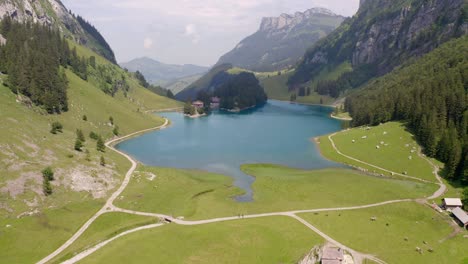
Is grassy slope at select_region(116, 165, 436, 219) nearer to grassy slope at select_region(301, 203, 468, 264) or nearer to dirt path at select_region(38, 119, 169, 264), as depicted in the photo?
dirt path at select_region(38, 119, 169, 264)

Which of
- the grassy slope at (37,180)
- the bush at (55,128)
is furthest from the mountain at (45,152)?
the bush at (55,128)

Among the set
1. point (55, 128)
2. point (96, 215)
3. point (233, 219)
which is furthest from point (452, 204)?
point (55, 128)

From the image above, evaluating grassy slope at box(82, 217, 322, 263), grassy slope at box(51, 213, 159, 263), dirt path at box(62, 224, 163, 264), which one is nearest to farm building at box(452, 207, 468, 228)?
grassy slope at box(82, 217, 322, 263)

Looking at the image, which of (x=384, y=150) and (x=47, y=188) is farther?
(x=384, y=150)

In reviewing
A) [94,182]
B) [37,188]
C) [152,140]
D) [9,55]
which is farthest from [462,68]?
[9,55]

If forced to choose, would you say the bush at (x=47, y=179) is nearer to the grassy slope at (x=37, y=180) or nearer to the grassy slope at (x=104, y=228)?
the grassy slope at (x=37, y=180)

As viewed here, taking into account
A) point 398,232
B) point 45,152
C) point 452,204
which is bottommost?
point 398,232

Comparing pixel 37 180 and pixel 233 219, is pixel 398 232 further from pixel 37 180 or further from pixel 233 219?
pixel 37 180
